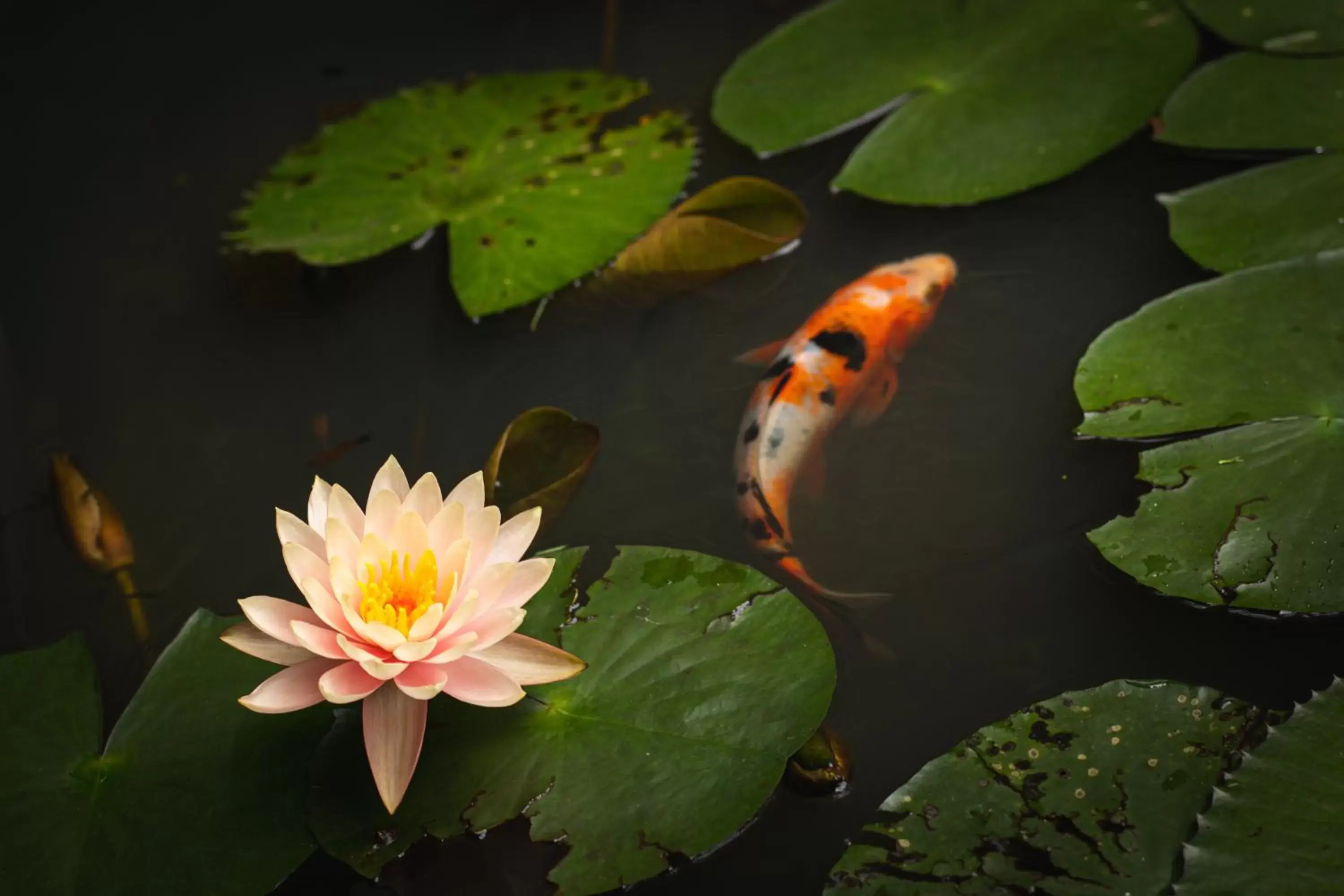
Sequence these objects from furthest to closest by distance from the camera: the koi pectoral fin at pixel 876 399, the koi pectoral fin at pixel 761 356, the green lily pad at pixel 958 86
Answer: the green lily pad at pixel 958 86 < the koi pectoral fin at pixel 761 356 < the koi pectoral fin at pixel 876 399

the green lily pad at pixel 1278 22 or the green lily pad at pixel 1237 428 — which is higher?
the green lily pad at pixel 1278 22

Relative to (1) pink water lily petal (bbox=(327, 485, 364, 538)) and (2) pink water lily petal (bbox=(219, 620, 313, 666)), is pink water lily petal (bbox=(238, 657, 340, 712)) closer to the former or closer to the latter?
(2) pink water lily petal (bbox=(219, 620, 313, 666))

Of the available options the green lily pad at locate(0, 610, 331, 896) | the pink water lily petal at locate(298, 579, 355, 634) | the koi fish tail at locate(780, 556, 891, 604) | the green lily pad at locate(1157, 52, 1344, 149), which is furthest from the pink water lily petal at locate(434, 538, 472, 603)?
the green lily pad at locate(1157, 52, 1344, 149)

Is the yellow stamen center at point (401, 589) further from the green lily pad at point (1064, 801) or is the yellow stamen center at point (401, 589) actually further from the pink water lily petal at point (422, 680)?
the green lily pad at point (1064, 801)

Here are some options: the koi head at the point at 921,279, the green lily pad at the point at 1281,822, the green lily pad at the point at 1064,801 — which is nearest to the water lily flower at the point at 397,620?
the green lily pad at the point at 1064,801

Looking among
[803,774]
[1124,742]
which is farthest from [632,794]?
[1124,742]

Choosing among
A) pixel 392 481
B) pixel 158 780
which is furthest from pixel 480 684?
pixel 158 780
